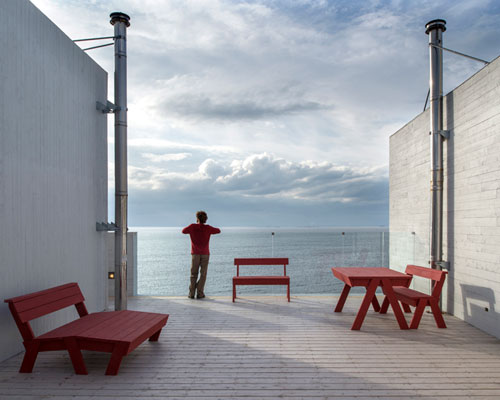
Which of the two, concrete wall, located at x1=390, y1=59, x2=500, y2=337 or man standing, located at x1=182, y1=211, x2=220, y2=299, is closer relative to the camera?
concrete wall, located at x1=390, y1=59, x2=500, y2=337

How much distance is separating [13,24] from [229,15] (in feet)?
15.9

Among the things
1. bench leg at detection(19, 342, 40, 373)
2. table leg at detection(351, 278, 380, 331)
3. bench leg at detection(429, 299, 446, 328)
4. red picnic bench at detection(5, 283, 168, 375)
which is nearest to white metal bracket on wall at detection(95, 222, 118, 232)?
red picnic bench at detection(5, 283, 168, 375)

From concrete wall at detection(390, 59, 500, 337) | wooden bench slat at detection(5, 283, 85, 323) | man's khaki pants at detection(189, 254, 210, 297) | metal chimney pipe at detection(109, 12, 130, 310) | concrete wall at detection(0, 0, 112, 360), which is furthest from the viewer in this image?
man's khaki pants at detection(189, 254, 210, 297)

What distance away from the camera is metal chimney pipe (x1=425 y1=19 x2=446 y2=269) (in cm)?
520

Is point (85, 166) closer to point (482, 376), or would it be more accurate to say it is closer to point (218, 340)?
point (218, 340)

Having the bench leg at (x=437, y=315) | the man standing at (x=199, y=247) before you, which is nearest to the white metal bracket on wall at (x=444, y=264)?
the bench leg at (x=437, y=315)

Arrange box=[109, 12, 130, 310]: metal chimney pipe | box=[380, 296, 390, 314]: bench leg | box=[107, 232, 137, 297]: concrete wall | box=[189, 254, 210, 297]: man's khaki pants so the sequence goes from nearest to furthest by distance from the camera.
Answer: box=[380, 296, 390, 314]: bench leg < box=[109, 12, 130, 310]: metal chimney pipe < box=[189, 254, 210, 297]: man's khaki pants < box=[107, 232, 137, 297]: concrete wall

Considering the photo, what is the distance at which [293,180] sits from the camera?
79.5 meters

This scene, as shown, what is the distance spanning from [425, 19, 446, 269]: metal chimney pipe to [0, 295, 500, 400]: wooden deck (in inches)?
43.1

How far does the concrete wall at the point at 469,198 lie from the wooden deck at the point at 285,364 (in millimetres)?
439

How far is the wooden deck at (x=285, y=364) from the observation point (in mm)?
2713

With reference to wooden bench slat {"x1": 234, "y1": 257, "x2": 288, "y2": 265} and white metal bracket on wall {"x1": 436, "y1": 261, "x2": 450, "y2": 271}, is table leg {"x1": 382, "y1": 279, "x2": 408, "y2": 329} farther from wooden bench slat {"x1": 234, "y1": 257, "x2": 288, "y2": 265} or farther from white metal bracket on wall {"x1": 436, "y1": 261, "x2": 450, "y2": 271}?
wooden bench slat {"x1": 234, "y1": 257, "x2": 288, "y2": 265}

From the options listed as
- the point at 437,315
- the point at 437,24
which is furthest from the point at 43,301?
the point at 437,24

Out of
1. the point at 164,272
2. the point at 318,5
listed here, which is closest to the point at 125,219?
the point at 318,5
